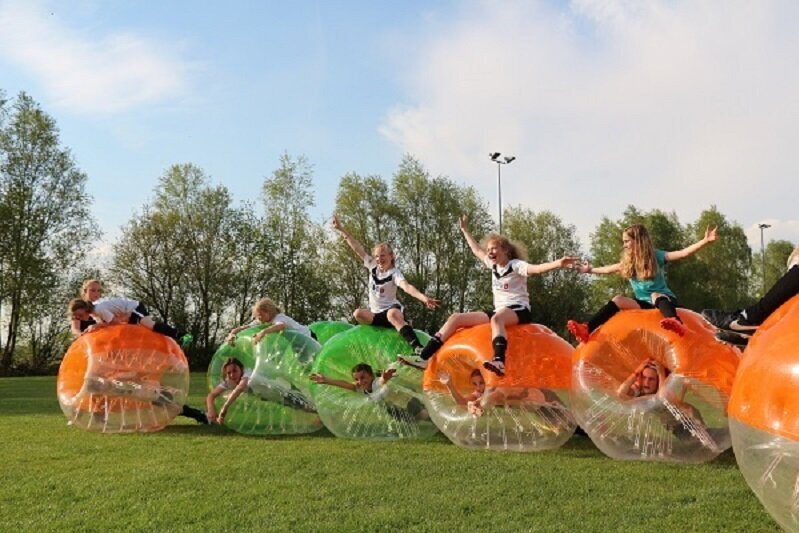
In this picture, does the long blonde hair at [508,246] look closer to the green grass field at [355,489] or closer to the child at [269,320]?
the green grass field at [355,489]

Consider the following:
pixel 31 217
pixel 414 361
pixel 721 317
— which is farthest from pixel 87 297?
pixel 31 217

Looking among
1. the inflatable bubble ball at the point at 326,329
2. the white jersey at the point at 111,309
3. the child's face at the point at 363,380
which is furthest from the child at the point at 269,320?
the inflatable bubble ball at the point at 326,329

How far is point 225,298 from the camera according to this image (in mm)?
36250

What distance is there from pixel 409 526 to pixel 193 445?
13.6 ft

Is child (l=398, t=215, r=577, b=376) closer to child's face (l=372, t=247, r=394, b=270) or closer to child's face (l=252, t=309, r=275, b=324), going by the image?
child's face (l=372, t=247, r=394, b=270)

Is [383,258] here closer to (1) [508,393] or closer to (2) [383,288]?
(2) [383,288]

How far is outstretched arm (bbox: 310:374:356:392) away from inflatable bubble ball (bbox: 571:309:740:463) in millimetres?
2779

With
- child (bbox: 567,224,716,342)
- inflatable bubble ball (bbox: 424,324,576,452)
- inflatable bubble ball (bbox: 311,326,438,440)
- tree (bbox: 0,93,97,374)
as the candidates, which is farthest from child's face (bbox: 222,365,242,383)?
tree (bbox: 0,93,97,374)

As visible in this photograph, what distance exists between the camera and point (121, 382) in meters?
9.04

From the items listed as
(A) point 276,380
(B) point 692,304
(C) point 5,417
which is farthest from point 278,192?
(A) point 276,380

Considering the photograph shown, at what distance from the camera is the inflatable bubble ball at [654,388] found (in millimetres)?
6594

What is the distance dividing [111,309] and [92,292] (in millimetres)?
777

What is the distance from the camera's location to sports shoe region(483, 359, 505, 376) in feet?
23.7

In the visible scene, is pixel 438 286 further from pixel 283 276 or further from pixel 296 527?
pixel 296 527
